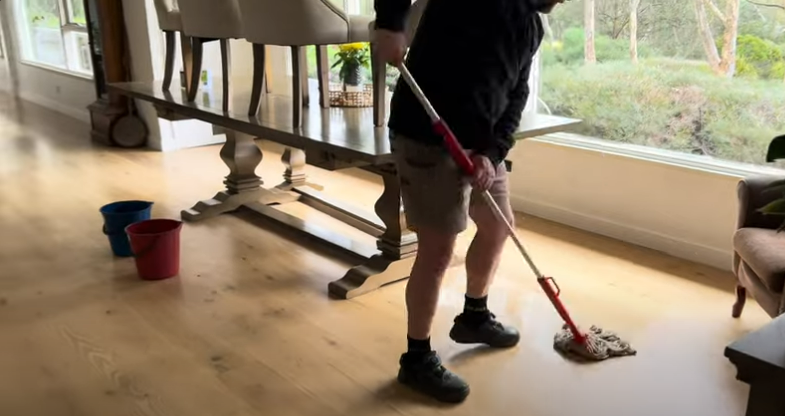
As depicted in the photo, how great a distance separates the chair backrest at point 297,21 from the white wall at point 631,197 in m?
1.25

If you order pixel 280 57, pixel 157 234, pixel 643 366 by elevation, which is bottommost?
pixel 643 366

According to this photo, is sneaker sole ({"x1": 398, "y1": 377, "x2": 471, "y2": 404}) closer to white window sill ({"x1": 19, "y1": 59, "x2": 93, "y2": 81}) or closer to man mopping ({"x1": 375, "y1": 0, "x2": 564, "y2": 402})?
man mopping ({"x1": 375, "y1": 0, "x2": 564, "y2": 402})

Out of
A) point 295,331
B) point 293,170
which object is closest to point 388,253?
point 295,331

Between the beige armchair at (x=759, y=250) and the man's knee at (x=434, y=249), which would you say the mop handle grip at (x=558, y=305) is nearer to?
the man's knee at (x=434, y=249)

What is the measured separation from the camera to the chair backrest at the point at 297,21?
2764mm

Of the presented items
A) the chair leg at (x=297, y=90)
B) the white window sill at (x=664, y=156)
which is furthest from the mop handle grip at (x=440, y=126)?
the white window sill at (x=664, y=156)

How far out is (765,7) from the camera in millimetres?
2783

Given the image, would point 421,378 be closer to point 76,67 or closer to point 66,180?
point 66,180

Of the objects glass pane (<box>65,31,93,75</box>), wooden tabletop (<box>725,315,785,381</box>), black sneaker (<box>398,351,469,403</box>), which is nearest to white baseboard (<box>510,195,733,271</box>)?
black sneaker (<box>398,351,469,403</box>)

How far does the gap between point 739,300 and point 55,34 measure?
22.5 ft

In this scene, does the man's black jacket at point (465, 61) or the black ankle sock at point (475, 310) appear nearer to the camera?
the man's black jacket at point (465, 61)

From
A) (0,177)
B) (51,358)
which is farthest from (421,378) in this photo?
(0,177)

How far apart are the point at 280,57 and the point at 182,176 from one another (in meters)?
1.44

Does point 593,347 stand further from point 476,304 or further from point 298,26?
point 298,26
